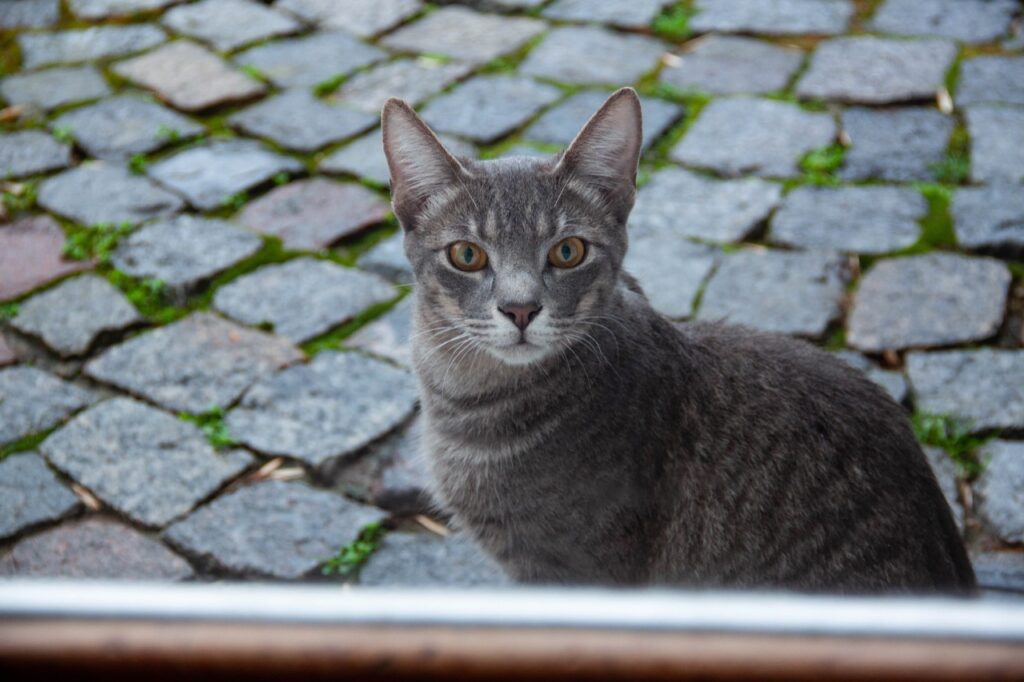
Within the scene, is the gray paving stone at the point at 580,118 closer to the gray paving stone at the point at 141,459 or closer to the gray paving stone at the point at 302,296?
the gray paving stone at the point at 302,296

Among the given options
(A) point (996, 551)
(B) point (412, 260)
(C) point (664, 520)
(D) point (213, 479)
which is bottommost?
(D) point (213, 479)

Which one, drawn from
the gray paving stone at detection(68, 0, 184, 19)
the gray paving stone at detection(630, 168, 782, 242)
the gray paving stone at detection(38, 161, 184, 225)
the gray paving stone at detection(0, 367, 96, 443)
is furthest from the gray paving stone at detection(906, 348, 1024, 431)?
the gray paving stone at detection(68, 0, 184, 19)

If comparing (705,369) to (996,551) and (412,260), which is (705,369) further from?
(996,551)

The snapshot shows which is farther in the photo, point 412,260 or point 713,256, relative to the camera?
point 713,256

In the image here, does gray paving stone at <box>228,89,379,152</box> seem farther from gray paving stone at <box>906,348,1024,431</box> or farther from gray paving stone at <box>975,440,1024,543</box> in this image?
gray paving stone at <box>975,440,1024,543</box>

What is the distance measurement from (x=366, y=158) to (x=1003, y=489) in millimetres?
3081

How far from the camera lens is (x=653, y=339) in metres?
2.59

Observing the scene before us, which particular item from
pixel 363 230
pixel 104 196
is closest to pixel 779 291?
pixel 363 230

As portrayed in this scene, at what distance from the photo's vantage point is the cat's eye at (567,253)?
2.55 m

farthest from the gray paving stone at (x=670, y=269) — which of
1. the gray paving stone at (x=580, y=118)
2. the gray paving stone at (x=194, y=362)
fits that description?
the gray paving stone at (x=194, y=362)

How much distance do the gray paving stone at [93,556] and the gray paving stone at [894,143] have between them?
3262 mm

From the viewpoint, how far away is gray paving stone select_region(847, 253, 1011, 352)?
141 inches

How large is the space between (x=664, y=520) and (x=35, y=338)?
101 inches

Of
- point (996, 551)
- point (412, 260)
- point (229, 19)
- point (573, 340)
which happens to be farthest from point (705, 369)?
point (229, 19)
